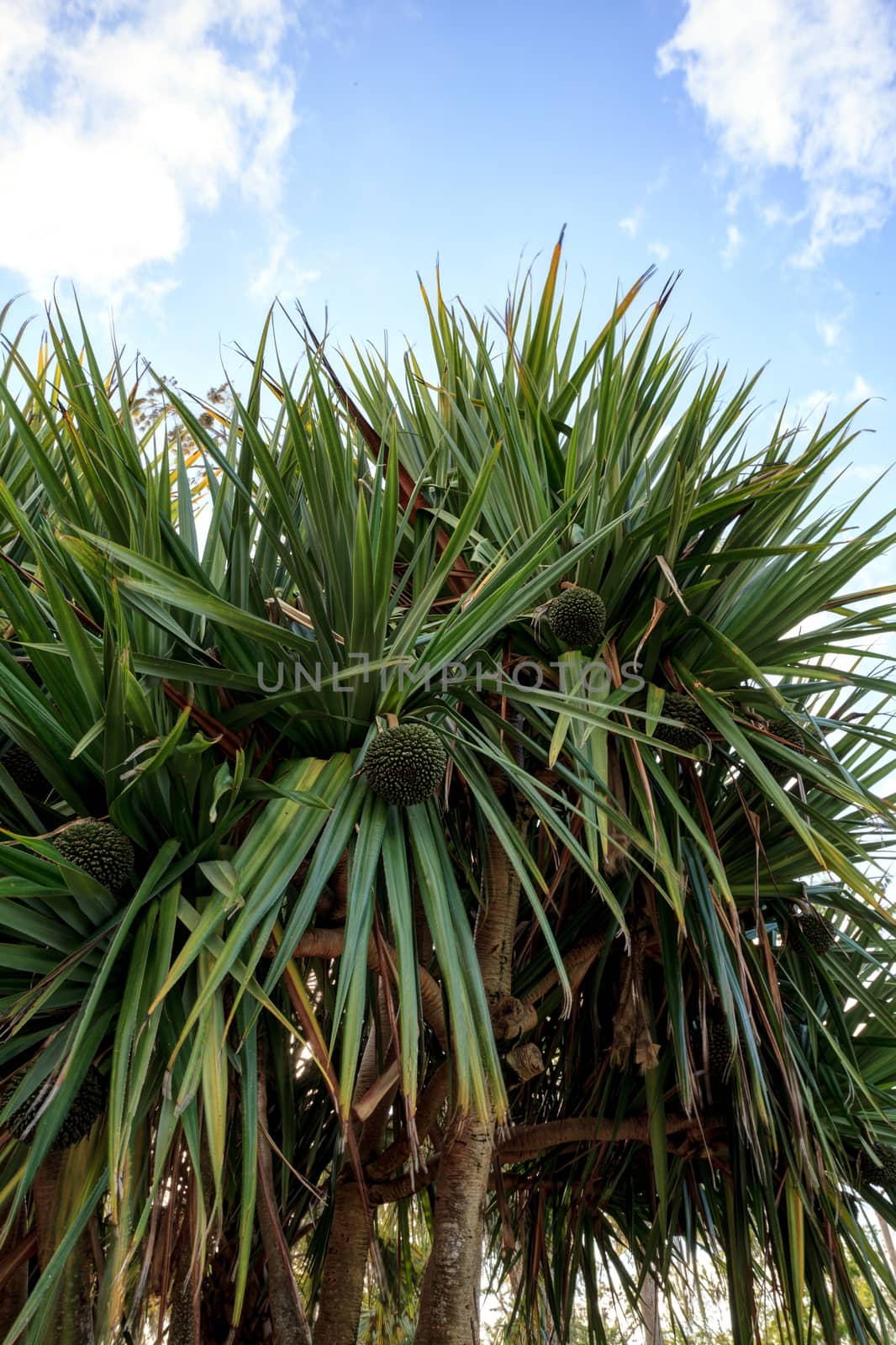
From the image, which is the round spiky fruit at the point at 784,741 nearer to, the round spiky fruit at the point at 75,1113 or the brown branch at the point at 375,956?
the brown branch at the point at 375,956

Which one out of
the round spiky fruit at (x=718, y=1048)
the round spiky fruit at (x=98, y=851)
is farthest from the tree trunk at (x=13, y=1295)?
the round spiky fruit at (x=718, y=1048)

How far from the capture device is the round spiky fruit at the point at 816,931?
2.17 metres

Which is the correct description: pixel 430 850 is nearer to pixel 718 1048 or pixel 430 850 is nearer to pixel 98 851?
pixel 98 851

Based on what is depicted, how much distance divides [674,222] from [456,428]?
4.46 feet

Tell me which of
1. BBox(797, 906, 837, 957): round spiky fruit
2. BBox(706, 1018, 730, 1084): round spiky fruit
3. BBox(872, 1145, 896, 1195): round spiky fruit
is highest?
BBox(797, 906, 837, 957): round spiky fruit

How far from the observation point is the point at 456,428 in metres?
2.25

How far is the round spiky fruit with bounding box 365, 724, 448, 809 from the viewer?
1326mm

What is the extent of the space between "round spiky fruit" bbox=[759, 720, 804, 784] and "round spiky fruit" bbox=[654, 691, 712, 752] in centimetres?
15

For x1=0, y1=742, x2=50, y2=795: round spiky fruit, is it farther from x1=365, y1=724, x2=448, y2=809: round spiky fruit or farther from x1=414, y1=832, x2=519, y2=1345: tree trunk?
x1=414, y1=832, x2=519, y2=1345: tree trunk

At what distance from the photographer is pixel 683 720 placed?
5.90ft

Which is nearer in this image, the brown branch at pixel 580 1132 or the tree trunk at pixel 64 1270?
the tree trunk at pixel 64 1270

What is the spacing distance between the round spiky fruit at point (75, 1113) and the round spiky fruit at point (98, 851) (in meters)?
0.25

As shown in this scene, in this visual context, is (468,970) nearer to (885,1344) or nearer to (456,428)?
(456,428)
